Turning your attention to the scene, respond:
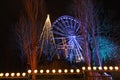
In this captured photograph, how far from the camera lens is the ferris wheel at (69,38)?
11.8 metres

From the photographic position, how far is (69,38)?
468 inches

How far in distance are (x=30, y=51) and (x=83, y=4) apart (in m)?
3.74

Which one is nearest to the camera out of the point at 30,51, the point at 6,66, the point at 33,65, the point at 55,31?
the point at 33,65

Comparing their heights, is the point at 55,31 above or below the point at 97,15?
below

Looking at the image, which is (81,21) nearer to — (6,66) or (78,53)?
(78,53)

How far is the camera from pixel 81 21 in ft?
36.9

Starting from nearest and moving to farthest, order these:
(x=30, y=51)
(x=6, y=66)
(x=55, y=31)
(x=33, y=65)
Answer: (x=33, y=65) → (x=30, y=51) → (x=55, y=31) → (x=6, y=66)

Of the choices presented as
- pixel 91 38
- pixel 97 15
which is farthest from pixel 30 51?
pixel 97 15

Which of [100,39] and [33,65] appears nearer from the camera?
[33,65]

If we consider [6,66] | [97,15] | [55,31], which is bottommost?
[6,66]

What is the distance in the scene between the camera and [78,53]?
1212cm

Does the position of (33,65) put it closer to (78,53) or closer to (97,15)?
(78,53)

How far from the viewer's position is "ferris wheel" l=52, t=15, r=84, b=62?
11809mm

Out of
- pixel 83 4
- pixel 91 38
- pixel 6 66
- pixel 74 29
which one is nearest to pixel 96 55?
pixel 91 38
